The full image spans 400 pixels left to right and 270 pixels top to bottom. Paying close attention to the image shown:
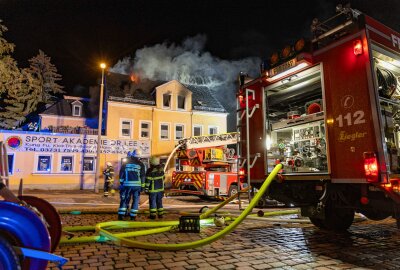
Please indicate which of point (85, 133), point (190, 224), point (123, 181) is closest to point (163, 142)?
point (85, 133)

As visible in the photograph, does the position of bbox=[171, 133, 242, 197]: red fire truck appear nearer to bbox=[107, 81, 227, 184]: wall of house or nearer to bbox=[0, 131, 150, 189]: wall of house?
bbox=[107, 81, 227, 184]: wall of house

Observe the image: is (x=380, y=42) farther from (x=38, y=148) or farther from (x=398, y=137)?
(x=38, y=148)

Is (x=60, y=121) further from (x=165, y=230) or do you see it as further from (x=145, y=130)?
(x=165, y=230)

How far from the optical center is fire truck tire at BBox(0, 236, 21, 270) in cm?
203

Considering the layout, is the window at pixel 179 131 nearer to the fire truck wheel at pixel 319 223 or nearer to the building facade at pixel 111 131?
the building facade at pixel 111 131

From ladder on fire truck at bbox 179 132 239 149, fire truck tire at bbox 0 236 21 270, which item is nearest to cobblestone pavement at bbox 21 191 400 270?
fire truck tire at bbox 0 236 21 270

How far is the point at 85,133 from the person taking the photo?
20297mm

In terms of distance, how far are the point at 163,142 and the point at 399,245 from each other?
19.1 metres

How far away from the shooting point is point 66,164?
1945 cm

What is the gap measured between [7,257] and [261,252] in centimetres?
297

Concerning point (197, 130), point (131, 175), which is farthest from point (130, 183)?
point (197, 130)

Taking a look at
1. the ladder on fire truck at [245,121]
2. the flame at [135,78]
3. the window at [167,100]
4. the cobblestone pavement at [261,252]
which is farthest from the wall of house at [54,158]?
the cobblestone pavement at [261,252]

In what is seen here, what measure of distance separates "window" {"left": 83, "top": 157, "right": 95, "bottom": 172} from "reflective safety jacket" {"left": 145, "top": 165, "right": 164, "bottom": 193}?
14070 mm

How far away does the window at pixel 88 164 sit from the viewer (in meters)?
20.0
